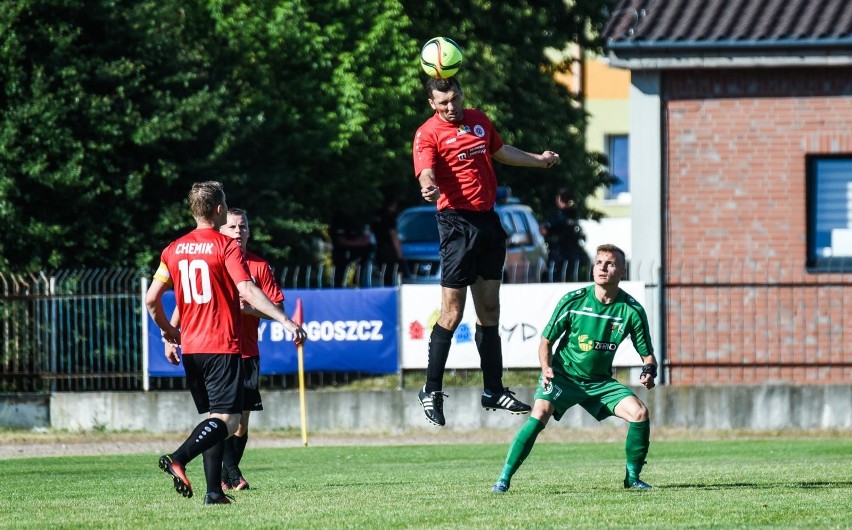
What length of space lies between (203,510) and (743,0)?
14.8m

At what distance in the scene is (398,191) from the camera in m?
32.5

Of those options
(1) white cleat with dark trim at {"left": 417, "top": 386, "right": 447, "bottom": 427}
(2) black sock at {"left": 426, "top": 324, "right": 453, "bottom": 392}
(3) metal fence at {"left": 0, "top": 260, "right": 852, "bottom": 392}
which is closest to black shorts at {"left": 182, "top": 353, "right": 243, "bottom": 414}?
(1) white cleat with dark trim at {"left": 417, "top": 386, "right": 447, "bottom": 427}

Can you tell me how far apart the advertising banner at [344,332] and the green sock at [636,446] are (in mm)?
9554

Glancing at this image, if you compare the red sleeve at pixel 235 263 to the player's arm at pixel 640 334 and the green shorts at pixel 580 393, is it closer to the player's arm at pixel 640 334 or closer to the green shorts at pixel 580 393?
the green shorts at pixel 580 393

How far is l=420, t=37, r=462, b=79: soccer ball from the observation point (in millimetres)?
10383

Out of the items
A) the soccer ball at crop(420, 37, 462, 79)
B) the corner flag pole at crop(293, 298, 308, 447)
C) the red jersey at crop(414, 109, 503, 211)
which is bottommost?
the corner flag pole at crop(293, 298, 308, 447)

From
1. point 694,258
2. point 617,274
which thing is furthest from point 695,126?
point 617,274

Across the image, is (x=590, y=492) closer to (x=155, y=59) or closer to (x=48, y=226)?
(x=48, y=226)

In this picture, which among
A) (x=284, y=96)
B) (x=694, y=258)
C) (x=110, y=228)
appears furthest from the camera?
(x=284, y=96)

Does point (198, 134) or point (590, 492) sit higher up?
point (198, 134)

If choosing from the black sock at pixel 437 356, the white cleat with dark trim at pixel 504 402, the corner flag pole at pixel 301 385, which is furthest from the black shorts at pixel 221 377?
the corner flag pole at pixel 301 385

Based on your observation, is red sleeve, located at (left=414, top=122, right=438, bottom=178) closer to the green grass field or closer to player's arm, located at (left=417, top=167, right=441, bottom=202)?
player's arm, located at (left=417, top=167, right=441, bottom=202)

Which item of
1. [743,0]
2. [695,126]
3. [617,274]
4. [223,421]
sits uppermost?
[743,0]

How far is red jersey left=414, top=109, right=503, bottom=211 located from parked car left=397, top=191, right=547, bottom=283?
16914 millimetres
